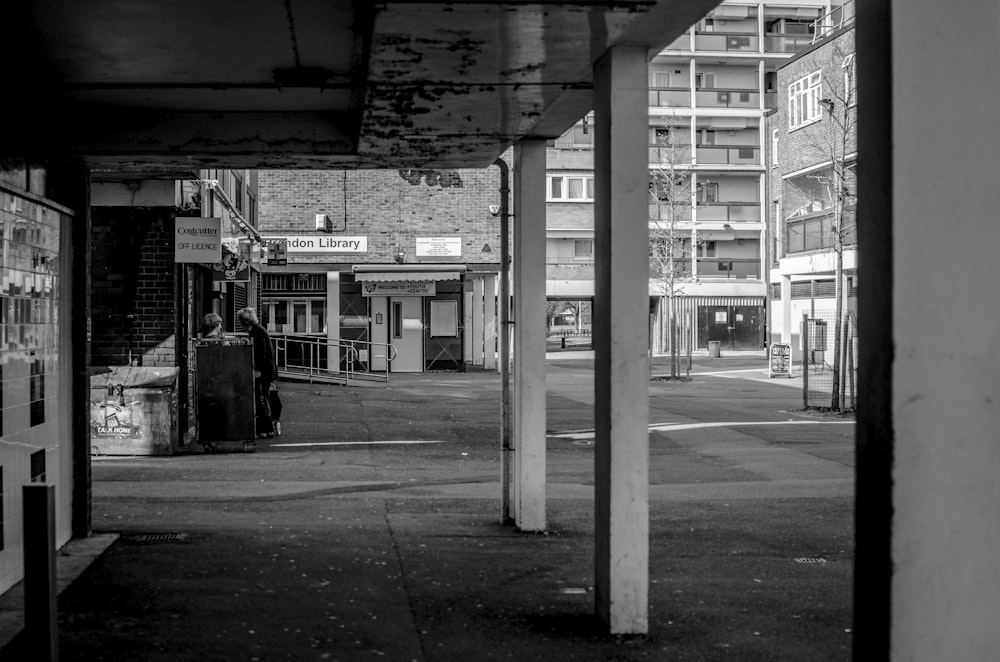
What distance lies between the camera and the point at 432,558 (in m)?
7.82

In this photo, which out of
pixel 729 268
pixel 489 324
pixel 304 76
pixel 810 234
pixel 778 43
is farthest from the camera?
pixel 778 43

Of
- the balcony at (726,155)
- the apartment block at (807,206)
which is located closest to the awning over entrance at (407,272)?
the apartment block at (807,206)

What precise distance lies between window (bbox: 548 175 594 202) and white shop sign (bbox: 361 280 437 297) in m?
23.6

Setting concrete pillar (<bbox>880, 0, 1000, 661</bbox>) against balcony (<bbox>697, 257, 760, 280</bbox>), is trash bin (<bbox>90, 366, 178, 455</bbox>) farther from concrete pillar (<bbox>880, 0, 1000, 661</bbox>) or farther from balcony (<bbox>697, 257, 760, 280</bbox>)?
balcony (<bbox>697, 257, 760, 280</bbox>)

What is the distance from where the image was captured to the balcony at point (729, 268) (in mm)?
60031

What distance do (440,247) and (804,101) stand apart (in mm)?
15264

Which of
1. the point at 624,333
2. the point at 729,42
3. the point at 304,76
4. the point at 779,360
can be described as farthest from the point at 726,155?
the point at 624,333

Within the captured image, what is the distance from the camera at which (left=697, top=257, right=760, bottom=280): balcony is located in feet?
197

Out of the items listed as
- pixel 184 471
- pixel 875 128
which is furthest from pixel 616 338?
pixel 184 471

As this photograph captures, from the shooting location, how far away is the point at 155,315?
13.8 meters

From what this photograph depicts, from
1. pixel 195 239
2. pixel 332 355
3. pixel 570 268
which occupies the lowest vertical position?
pixel 332 355

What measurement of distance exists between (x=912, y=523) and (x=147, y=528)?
7365 mm

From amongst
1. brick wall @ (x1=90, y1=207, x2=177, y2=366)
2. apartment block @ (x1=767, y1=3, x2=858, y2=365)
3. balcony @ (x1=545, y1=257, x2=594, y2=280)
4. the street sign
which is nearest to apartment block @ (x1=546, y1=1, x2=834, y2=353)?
balcony @ (x1=545, y1=257, x2=594, y2=280)

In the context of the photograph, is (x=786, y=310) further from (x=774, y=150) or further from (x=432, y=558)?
(x=432, y=558)
